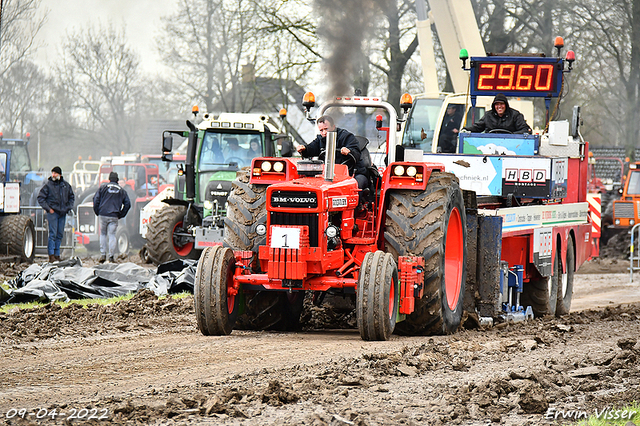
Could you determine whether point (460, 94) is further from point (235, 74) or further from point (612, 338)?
point (235, 74)

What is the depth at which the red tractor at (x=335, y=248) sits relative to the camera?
23.9ft

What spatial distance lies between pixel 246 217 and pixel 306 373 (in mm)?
2220

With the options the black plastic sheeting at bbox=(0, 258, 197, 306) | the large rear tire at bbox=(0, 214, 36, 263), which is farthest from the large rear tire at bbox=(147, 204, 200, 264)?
the large rear tire at bbox=(0, 214, 36, 263)

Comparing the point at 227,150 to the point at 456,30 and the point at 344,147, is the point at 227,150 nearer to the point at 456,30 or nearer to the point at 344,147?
the point at 456,30

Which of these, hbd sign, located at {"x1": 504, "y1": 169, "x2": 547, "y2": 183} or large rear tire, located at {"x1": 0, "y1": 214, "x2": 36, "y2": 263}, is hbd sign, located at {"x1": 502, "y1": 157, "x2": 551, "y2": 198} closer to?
hbd sign, located at {"x1": 504, "y1": 169, "x2": 547, "y2": 183}

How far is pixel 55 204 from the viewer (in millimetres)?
17609

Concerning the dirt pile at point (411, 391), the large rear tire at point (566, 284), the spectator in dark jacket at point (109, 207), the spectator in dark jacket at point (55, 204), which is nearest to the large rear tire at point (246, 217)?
the dirt pile at point (411, 391)

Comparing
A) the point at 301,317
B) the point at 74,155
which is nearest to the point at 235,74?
the point at 301,317

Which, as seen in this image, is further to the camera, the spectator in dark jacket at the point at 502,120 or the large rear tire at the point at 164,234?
the large rear tire at the point at 164,234

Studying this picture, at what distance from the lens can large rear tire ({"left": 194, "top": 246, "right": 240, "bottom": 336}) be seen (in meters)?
7.40

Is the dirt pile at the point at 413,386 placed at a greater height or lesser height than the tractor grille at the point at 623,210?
lesser

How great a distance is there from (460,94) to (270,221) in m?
11.5

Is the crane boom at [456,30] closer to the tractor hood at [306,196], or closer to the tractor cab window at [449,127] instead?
the tractor cab window at [449,127]

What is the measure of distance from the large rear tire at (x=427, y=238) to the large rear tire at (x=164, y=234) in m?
8.65
